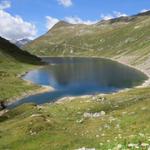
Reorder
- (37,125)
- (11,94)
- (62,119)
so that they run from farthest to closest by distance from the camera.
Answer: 1. (11,94)
2. (62,119)
3. (37,125)

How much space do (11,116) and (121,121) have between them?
136ft

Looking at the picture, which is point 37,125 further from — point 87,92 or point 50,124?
point 87,92

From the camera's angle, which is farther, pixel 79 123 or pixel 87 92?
pixel 87 92

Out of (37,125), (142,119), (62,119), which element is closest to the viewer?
(142,119)

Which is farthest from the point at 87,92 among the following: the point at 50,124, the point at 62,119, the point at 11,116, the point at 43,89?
the point at 50,124

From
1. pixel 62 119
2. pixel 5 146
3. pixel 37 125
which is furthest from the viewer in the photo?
pixel 62 119

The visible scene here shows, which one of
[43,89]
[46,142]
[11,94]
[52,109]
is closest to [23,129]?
[46,142]

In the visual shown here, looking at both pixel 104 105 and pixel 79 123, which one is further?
pixel 104 105

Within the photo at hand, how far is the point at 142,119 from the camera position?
5703 cm

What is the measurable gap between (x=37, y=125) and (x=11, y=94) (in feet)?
294

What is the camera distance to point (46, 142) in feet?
163

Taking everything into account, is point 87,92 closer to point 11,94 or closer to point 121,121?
point 11,94

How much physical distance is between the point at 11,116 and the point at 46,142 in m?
46.3

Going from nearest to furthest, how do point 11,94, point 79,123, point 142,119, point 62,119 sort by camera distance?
point 142,119
point 79,123
point 62,119
point 11,94
